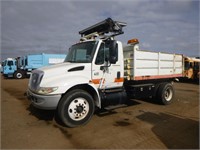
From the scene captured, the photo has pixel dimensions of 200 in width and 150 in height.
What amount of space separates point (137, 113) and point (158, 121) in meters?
0.95

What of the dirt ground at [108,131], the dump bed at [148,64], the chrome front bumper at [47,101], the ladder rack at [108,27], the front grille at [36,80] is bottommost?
the dirt ground at [108,131]

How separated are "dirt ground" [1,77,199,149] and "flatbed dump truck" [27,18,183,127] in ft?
1.56

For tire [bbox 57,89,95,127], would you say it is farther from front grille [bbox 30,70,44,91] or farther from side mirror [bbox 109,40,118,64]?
side mirror [bbox 109,40,118,64]

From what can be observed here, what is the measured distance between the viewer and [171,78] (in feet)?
25.3

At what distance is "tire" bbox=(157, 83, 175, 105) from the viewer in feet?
23.3

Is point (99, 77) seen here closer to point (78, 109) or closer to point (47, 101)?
point (78, 109)

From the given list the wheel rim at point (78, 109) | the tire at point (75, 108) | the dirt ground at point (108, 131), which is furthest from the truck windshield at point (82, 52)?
the dirt ground at point (108, 131)

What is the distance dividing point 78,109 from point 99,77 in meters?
1.22

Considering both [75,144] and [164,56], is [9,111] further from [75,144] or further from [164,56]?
[164,56]

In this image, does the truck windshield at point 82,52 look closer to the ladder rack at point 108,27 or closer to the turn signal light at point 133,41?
the ladder rack at point 108,27

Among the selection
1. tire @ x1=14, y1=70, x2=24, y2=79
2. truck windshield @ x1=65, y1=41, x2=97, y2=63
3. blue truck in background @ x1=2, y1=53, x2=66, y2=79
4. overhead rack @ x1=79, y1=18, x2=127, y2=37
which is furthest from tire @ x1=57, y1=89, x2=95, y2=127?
tire @ x1=14, y1=70, x2=24, y2=79

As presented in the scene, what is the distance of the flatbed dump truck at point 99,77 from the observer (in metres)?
4.54

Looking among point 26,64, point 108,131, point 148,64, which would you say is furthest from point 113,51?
point 26,64

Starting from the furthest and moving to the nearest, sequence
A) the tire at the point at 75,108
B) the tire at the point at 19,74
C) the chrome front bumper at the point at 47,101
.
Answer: the tire at the point at 19,74 → the tire at the point at 75,108 → the chrome front bumper at the point at 47,101
